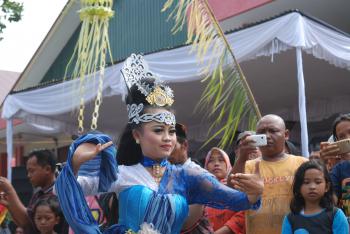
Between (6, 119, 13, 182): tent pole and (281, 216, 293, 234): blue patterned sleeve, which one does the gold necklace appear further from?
(6, 119, 13, 182): tent pole

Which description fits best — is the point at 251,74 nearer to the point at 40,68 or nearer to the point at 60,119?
the point at 60,119

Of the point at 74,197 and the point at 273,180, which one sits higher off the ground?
the point at 273,180

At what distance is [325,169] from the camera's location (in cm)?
341

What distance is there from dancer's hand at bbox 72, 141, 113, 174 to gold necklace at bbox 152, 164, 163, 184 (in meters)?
0.34

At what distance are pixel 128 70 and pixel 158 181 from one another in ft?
1.91

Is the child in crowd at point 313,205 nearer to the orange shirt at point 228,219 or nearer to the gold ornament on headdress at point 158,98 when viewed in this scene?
the orange shirt at point 228,219

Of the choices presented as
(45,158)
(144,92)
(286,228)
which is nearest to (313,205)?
(286,228)

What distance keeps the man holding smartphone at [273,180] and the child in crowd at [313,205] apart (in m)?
0.15

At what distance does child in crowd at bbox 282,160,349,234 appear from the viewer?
3.25 m

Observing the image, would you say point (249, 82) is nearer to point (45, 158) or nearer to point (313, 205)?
point (45, 158)

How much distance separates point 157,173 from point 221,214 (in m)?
1.39

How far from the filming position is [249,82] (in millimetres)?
8281

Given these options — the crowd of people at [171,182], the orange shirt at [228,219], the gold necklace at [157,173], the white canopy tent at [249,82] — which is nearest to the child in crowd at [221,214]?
the orange shirt at [228,219]

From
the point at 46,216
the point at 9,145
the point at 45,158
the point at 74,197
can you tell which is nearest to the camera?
the point at 74,197
